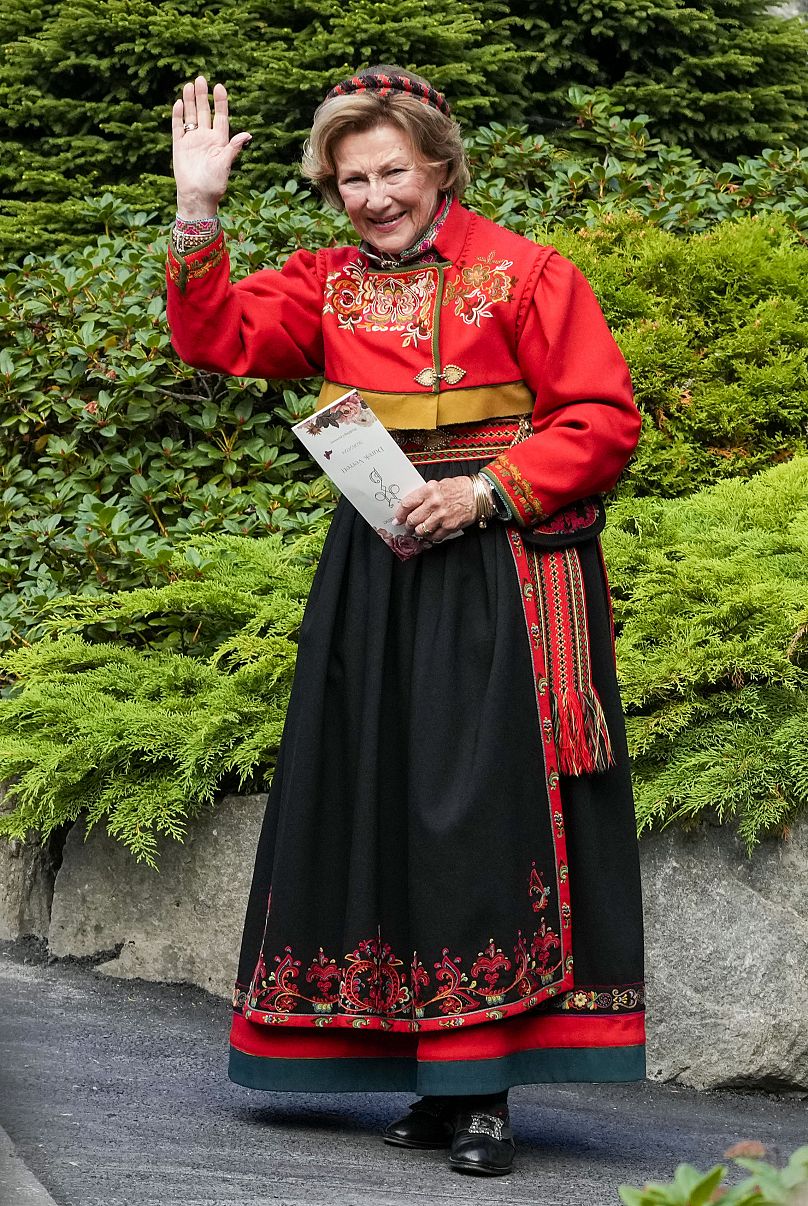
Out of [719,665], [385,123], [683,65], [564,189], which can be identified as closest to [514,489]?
[385,123]

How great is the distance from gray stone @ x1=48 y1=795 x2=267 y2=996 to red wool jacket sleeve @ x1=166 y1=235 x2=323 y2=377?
53.1 inches

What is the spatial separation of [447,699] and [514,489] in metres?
0.40

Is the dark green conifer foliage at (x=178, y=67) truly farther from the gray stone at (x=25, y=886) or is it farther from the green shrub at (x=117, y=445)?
the gray stone at (x=25, y=886)

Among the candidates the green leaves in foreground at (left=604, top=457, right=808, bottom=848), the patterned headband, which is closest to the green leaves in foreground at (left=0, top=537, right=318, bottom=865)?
the green leaves in foreground at (left=604, top=457, right=808, bottom=848)

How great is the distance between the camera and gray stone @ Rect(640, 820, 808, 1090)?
3395 millimetres

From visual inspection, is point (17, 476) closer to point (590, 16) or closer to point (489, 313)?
point (489, 313)

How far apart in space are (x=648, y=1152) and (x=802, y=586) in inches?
59.1

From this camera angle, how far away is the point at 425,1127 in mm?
2816

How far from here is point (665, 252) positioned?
499 centimetres

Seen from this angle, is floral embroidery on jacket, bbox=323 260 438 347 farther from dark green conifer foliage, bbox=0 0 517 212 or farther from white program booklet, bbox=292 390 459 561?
Result: dark green conifer foliage, bbox=0 0 517 212

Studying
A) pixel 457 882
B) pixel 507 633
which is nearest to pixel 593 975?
pixel 457 882

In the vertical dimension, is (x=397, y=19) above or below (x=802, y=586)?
above

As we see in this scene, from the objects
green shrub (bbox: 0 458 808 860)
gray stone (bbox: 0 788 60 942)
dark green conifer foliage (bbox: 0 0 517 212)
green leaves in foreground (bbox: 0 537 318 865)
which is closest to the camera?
green shrub (bbox: 0 458 808 860)

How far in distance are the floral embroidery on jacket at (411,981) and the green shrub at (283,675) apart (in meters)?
0.83
